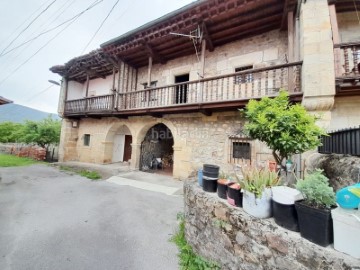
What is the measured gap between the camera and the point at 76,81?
42.4 ft

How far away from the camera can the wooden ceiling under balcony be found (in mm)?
6164

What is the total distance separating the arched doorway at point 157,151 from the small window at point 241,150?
14.3ft

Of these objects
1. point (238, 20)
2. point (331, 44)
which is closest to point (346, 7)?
point (331, 44)

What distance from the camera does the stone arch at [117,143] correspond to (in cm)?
1073

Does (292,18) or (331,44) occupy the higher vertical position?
(292,18)

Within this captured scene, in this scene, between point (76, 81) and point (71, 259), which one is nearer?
point (71, 259)

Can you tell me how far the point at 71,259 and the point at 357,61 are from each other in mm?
7294

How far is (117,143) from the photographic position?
12.0 meters

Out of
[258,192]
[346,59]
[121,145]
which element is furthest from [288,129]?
[121,145]

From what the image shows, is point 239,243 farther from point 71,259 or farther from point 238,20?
point 238,20

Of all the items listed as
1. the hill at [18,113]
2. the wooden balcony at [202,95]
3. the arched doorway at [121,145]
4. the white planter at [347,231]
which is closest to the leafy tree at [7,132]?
the wooden balcony at [202,95]

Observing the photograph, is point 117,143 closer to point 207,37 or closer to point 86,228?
point 207,37

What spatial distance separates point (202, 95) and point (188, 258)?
517cm

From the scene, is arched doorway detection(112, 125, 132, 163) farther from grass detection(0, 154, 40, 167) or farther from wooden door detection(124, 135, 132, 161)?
grass detection(0, 154, 40, 167)
